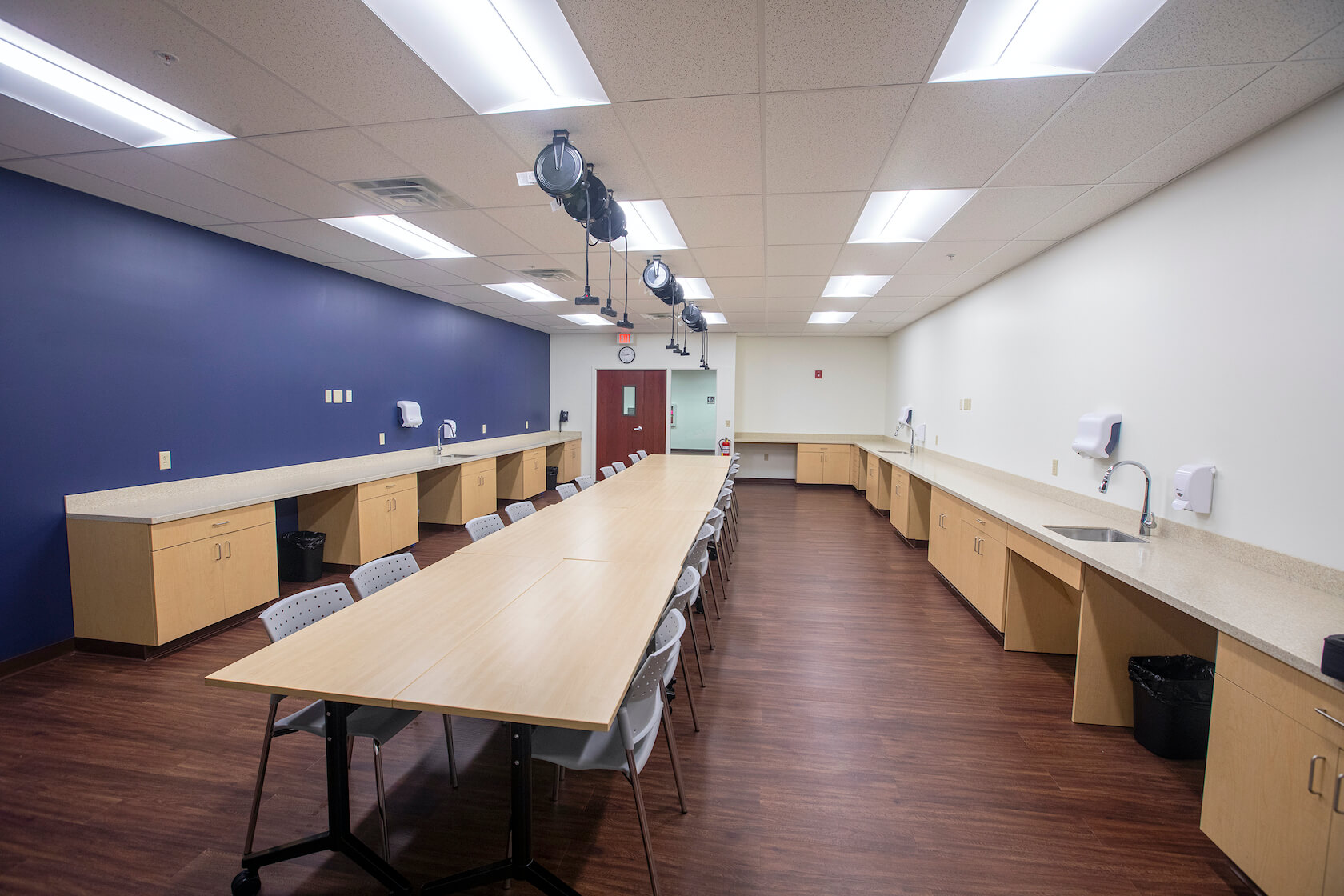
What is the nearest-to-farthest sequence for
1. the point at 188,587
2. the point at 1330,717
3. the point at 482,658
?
the point at 1330,717
the point at 482,658
the point at 188,587

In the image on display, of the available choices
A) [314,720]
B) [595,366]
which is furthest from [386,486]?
[595,366]

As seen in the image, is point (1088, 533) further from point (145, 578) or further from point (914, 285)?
point (145, 578)

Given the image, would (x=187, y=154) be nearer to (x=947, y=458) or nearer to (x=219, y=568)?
(x=219, y=568)

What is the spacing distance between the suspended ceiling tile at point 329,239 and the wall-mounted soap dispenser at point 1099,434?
5.20 m

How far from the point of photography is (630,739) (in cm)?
162

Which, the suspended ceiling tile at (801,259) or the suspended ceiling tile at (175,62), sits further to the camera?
the suspended ceiling tile at (801,259)

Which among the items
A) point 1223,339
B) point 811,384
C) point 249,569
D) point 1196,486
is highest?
point 811,384

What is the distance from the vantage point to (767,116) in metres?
2.30

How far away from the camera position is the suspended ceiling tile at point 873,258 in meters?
4.10

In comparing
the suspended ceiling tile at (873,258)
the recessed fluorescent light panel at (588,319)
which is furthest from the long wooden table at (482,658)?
the recessed fluorescent light panel at (588,319)

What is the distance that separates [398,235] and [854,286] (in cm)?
432

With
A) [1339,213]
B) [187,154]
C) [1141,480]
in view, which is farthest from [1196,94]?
[187,154]

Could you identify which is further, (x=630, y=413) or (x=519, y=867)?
(x=630, y=413)

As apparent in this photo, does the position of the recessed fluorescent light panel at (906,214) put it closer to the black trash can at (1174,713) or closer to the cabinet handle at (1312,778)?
the black trash can at (1174,713)
